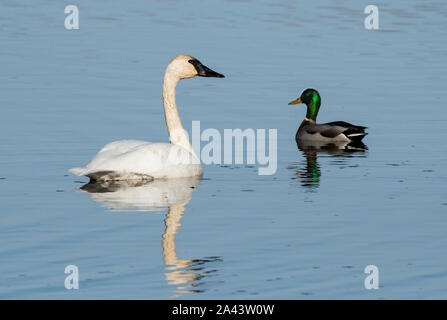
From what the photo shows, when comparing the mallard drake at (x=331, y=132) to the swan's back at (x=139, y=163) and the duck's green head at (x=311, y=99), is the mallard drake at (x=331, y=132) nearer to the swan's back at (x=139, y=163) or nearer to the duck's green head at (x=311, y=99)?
the duck's green head at (x=311, y=99)

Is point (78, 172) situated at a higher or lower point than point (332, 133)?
lower

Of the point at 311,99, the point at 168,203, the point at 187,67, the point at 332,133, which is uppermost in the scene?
the point at 187,67

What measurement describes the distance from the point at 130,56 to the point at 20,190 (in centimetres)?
1338

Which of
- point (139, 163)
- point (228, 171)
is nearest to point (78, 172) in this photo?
point (139, 163)

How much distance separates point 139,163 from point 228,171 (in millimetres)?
1850

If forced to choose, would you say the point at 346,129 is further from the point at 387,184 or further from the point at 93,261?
the point at 93,261

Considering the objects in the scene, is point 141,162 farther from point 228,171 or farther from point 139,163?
point 228,171

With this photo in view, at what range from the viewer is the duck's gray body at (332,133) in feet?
60.1

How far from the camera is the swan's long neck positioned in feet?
49.3

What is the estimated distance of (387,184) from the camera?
1399 centimetres

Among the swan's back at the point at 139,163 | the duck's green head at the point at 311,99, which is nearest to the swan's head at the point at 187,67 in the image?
the swan's back at the point at 139,163

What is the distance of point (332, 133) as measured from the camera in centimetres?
1878

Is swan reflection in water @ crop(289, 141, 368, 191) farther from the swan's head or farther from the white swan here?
the swan's head

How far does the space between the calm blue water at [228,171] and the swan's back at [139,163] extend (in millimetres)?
237
